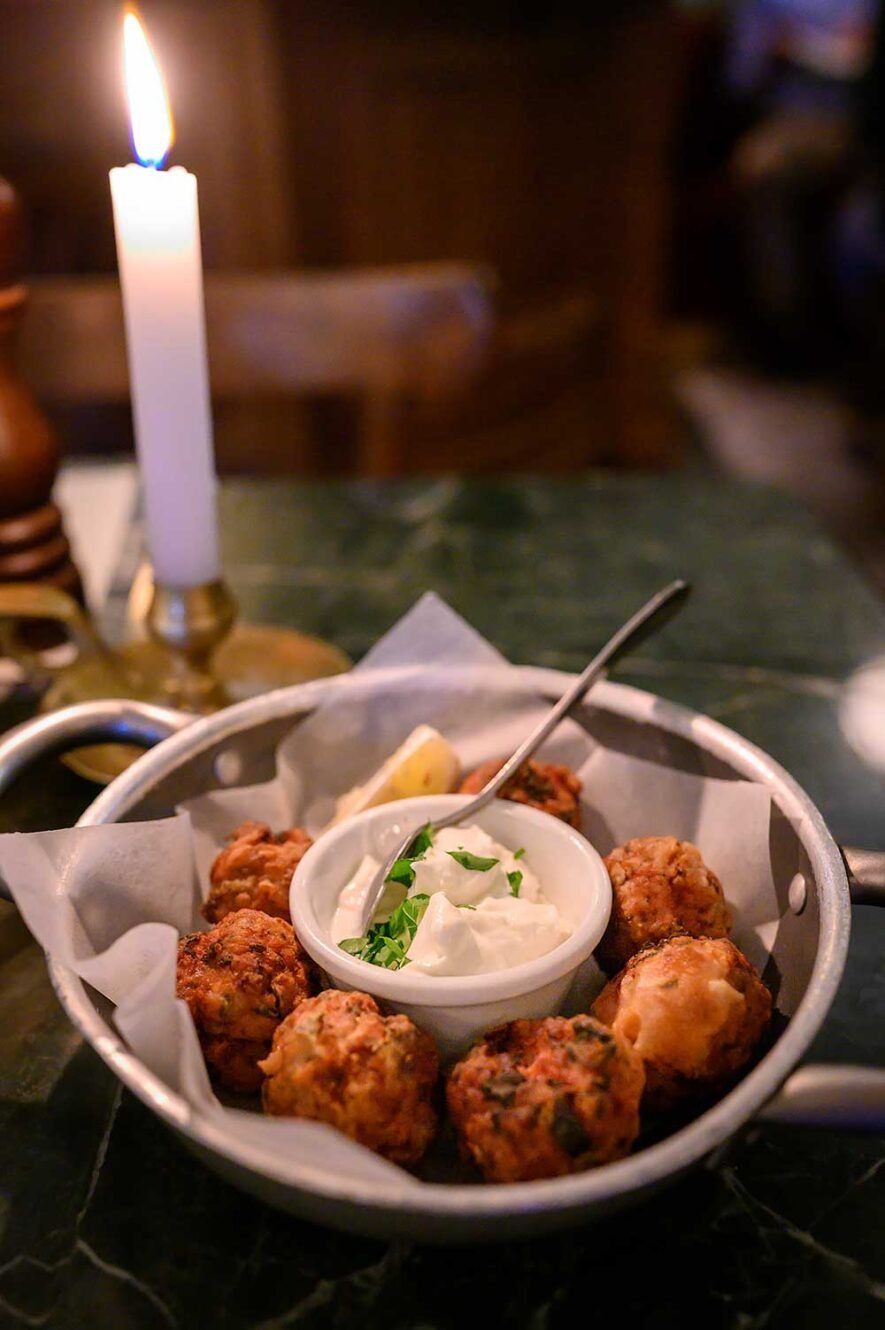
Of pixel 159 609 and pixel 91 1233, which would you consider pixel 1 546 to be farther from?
pixel 91 1233

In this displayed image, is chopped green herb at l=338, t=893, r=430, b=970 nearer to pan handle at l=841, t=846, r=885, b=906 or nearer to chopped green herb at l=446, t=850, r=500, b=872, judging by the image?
chopped green herb at l=446, t=850, r=500, b=872

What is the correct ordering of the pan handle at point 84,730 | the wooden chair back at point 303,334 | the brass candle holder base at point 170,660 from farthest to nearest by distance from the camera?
the wooden chair back at point 303,334
the brass candle holder base at point 170,660
the pan handle at point 84,730

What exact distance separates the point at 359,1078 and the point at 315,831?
0.39 m

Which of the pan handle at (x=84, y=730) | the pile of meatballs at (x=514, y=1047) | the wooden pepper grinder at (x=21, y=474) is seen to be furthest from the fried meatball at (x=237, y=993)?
the wooden pepper grinder at (x=21, y=474)

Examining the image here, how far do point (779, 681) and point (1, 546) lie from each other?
0.99m

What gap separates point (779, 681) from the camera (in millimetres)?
1432

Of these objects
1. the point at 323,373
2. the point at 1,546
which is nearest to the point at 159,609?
the point at 1,546

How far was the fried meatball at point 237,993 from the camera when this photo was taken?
2.45 ft

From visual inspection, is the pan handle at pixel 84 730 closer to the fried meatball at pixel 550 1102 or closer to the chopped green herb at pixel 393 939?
the chopped green herb at pixel 393 939

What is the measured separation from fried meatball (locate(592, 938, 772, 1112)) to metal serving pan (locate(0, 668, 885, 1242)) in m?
0.02

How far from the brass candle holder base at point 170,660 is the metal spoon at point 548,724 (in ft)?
1.30

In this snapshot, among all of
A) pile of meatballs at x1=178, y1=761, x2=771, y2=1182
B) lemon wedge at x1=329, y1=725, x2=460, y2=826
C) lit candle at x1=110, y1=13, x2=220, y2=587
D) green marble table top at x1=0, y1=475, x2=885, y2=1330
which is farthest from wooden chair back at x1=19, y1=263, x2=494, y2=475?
pile of meatballs at x1=178, y1=761, x2=771, y2=1182

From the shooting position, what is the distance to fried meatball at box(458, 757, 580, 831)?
0.97 m

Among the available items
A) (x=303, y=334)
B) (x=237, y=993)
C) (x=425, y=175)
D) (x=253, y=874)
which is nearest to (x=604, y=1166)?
(x=237, y=993)
